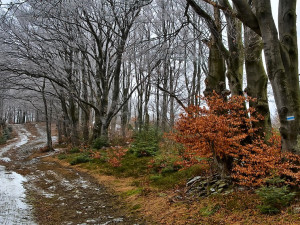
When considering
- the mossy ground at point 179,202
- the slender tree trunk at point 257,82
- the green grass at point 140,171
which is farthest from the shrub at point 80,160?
the slender tree trunk at point 257,82

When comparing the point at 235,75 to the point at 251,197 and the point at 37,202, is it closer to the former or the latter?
the point at 251,197

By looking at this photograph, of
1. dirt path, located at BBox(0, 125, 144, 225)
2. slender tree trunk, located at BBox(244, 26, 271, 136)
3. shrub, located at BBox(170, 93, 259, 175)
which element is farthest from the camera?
slender tree trunk, located at BBox(244, 26, 271, 136)

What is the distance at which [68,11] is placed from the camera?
1087 cm

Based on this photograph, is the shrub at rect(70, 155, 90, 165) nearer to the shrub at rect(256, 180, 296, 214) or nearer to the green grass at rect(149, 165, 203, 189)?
the green grass at rect(149, 165, 203, 189)

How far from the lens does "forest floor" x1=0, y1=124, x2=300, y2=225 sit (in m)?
3.73

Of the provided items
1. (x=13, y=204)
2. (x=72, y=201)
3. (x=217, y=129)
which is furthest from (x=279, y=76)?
(x=13, y=204)

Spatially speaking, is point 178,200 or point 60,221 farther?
point 178,200

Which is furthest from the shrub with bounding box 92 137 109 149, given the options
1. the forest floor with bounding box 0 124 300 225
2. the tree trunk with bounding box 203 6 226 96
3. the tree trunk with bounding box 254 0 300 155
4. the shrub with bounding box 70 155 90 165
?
the tree trunk with bounding box 254 0 300 155

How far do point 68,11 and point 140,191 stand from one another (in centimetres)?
932

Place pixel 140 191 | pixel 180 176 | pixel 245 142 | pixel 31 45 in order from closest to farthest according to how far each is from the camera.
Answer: pixel 245 142, pixel 140 191, pixel 180 176, pixel 31 45

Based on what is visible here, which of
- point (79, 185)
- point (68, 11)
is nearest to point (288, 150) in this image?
point (79, 185)

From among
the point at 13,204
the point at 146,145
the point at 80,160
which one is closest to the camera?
the point at 13,204

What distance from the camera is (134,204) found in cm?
529

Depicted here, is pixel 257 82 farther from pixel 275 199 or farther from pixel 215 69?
pixel 275 199
